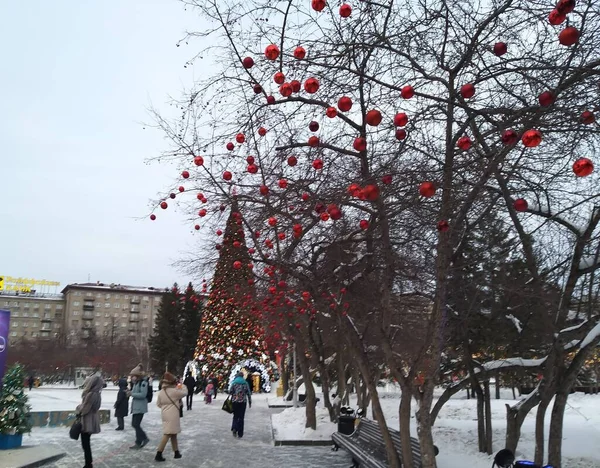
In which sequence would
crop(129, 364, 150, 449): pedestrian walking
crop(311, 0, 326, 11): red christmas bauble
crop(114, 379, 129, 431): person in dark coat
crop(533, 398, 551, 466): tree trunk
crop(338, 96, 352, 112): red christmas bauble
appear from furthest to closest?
crop(114, 379, 129, 431): person in dark coat < crop(129, 364, 150, 449): pedestrian walking < crop(533, 398, 551, 466): tree trunk < crop(338, 96, 352, 112): red christmas bauble < crop(311, 0, 326, 11): red christmas bauble

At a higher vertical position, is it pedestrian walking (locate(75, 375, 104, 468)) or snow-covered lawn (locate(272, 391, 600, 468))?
pedestrian walking (locate(75, 375, 104, 468))

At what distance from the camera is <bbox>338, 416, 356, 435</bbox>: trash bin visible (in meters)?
13.6

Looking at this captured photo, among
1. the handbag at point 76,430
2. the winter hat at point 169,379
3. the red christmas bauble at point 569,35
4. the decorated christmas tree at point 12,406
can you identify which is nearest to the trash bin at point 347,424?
the winter hat at point 169,379

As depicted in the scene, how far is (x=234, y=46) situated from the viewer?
21.9 ft

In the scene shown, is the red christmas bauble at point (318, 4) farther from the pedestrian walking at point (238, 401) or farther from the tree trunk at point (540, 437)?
the pedestrian walking at point (238, 401)

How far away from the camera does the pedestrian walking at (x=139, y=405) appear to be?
505 inches

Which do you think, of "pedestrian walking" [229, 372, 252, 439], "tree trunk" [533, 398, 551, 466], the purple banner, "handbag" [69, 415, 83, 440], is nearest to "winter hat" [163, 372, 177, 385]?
"handbag" [69, 415, 83, 440]

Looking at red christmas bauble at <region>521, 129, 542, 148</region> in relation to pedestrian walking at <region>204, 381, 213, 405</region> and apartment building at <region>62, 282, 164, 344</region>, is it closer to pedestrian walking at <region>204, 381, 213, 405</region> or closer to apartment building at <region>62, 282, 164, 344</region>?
pedestrian walking at <region>204, 381, 213, 405</region>

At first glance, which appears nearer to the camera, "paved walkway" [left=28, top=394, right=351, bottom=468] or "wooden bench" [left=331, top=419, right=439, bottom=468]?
"wooden bench" [left=331, top=419, right=439, bottom=468]

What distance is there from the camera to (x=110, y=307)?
383ft

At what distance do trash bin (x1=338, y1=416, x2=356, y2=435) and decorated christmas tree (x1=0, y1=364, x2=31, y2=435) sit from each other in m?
7.11

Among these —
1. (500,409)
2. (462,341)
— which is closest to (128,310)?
(500,409)

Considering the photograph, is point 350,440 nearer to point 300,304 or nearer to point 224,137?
point 300,304

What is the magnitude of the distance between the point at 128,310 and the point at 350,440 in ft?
377
